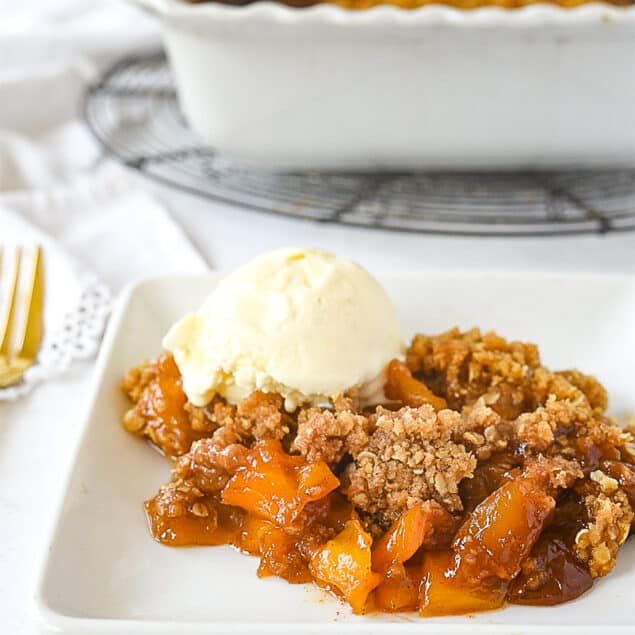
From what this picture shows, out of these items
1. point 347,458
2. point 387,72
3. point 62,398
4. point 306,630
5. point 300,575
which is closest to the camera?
point 306,630

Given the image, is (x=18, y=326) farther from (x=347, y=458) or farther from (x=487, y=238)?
(x=487, y=238)

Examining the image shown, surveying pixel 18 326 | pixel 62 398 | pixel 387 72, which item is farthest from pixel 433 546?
pixel 387 72

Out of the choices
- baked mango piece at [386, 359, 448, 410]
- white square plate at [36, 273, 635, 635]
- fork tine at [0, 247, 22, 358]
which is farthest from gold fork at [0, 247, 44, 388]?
baked mango piece at [386, 359, 448, 410]

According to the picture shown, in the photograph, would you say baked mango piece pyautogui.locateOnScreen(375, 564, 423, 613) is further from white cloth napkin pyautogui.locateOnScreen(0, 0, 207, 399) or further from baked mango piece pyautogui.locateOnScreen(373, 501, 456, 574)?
white cloth napkin pyautogui.locateOnScreen(0, 0, 207, 399)

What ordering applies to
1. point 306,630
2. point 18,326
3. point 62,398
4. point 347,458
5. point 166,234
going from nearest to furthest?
point 306,630, point 347,458, point 62,398, point 18,326, point 166,234

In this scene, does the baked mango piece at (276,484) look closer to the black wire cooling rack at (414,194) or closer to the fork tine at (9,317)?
the fork tine at (9,317)

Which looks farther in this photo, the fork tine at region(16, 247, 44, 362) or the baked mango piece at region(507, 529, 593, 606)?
the fork tine at region(16, 247, 44, 362)

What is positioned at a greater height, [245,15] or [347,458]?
[245,15]
